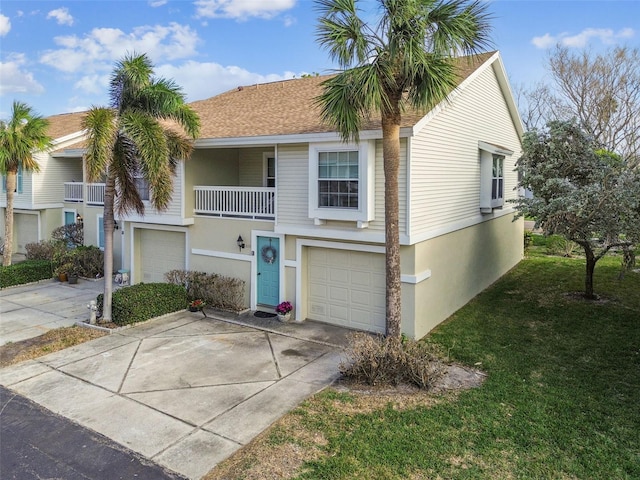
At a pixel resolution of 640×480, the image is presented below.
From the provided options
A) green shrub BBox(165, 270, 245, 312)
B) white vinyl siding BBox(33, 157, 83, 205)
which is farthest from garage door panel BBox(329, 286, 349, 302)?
white vinyl siding BBox(33, 157, 83, 205)

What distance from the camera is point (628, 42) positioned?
3017cm

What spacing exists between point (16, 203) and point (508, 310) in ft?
69.2

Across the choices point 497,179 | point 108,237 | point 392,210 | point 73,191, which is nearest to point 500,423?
point 392,210

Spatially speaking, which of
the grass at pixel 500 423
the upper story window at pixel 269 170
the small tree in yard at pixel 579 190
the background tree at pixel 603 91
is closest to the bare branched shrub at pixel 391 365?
the grass at pixel 500 423

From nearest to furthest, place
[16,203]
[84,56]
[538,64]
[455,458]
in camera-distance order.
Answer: [455,458], [84,56], [16,203], [538,64]

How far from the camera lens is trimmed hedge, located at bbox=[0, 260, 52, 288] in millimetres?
15859

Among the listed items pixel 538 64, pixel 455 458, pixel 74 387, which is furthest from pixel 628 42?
pixel 74 387

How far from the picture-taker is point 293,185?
38.5 feet

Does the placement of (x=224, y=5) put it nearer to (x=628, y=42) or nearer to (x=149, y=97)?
(x=149, y=97)

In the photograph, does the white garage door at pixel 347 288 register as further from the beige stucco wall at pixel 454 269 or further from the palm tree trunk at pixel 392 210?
the palm tree trunk at pixel 392 210

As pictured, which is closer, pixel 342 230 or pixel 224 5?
pixel 342 230

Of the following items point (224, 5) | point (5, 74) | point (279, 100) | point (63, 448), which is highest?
point (224, 5)

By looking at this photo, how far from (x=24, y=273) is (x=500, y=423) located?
16.4 meters

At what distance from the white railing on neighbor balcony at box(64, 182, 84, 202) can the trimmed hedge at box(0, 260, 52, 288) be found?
3.81 meters
